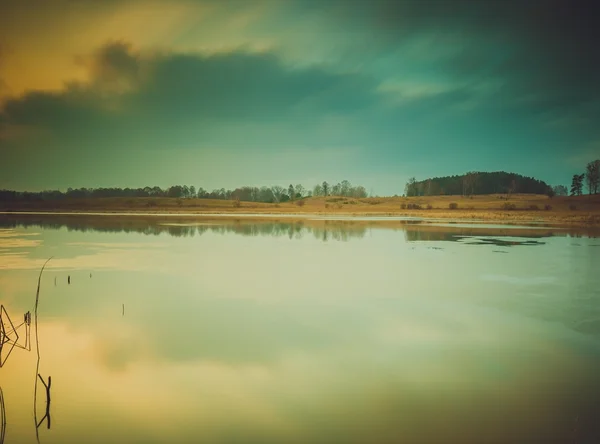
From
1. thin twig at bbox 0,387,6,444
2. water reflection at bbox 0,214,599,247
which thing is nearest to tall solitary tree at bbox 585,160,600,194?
water reflection at bbox 0,214,599,247

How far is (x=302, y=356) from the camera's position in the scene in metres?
9.59

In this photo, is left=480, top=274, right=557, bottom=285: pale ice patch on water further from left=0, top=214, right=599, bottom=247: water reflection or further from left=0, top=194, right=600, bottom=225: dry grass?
left=0, top=194, right=600, bottom=225: dry grass

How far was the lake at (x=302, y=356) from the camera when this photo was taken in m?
6.78

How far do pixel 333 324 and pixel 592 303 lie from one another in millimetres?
8695

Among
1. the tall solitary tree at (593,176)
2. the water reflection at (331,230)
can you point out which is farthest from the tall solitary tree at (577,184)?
the water reflection at (331,230)

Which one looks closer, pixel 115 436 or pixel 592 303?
pixel 115 436

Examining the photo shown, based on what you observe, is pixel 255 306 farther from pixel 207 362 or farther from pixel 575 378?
pixel 575 378

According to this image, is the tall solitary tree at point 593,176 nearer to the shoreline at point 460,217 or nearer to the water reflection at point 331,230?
the shoreline at point 460,217

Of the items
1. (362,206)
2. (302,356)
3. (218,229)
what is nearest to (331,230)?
(218,229)

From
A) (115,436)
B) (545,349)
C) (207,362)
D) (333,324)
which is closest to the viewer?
(115,436)

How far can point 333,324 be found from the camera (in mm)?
12008

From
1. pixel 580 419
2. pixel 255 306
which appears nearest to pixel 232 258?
pixel 255 306

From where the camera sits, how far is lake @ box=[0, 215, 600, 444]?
6.78 m

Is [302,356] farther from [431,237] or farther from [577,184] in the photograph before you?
[577,184]
